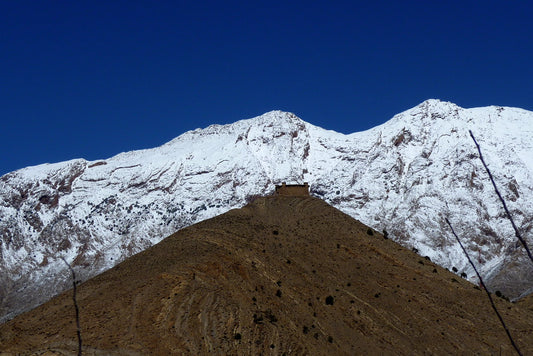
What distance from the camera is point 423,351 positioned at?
67.4m

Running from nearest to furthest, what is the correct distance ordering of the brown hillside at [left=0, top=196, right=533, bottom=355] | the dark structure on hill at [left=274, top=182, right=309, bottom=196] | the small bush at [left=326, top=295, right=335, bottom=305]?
the brown hillside at [left=0, top=196, right=533, bottom=355], the small bush at [left=326, top=295, right=335, bottom=305], the dark structure on hill at [left=274, top=182, right=309, bottom=196]

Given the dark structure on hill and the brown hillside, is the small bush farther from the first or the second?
the dark structure on hill

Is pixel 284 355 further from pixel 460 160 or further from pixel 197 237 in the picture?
pixel 460 160

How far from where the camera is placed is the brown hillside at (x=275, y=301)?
199ft

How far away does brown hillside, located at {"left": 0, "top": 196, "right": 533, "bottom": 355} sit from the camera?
6059 centimetres

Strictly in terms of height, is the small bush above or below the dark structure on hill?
below

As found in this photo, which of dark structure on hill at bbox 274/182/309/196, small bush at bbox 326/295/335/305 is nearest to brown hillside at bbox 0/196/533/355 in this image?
small bush at bbox 326/295/335/305

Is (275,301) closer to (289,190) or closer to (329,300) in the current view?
(329,300)

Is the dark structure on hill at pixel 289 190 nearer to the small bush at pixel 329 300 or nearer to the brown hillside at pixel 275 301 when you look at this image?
the brown hillside at pixel 275 301

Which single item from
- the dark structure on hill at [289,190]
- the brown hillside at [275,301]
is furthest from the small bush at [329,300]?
the dark structure on hill at [289,190]

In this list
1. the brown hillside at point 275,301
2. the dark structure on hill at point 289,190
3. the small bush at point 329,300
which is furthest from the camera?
the dark structure on hill at point 289,190

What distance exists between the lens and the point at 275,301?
226ft

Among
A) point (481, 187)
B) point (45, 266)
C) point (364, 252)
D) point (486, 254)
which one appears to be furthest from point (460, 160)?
point (364, 252)

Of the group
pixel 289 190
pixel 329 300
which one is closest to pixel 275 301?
pixel 329 300
